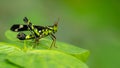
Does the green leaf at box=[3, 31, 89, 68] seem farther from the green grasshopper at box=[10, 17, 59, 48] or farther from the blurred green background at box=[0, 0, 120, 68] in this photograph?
the blurred green background at box=[0, 0, 120, 68]

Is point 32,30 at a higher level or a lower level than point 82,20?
higher

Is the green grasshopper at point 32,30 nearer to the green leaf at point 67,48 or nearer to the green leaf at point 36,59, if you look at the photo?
the green leaf at point 67,48

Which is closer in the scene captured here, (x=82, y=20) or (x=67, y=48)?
(x=67, y=48)

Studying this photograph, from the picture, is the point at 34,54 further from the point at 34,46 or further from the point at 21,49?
the point at 34,46

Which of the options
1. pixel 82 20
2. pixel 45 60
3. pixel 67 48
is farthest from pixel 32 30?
pixel 82 20

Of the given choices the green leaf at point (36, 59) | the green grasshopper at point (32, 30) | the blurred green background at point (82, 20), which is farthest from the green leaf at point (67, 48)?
the blurred green background at point (82, 20)

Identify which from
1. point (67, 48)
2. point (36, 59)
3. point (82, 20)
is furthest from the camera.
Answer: point (82, 20)

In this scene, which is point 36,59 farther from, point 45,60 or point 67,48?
point 67,48

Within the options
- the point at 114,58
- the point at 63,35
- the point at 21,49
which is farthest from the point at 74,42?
the point at 21,49
